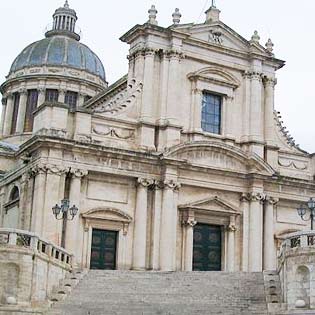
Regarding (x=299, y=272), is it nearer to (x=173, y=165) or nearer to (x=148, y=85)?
(x=173, y=165)

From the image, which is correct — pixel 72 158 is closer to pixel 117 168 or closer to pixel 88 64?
pixel 117 168

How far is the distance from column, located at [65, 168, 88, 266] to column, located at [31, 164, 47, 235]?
1251 mm

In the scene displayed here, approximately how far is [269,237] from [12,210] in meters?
12.7

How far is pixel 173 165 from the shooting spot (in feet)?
106

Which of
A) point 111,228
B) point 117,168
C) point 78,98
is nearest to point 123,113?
point 117,168

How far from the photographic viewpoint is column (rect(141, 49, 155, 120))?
3334 cm

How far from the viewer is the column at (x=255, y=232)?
33.6 meters

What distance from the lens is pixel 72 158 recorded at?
3078 cm

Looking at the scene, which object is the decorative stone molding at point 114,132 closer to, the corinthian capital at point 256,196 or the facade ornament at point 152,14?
the facade ornament at point 152,14

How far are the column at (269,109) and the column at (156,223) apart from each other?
280 inches

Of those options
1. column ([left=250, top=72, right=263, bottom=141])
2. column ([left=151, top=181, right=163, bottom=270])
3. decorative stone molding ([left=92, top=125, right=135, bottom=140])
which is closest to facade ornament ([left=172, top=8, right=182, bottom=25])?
column ([left=250, top=72, right=263, bottom=141])

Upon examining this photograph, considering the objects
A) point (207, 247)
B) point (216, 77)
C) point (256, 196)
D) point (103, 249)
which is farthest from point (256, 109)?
point (103, 249)

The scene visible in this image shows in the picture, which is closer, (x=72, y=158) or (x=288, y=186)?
(x=72, y=158)

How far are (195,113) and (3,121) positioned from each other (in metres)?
19.7
